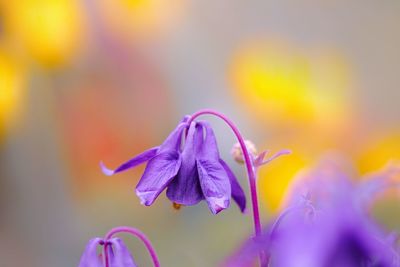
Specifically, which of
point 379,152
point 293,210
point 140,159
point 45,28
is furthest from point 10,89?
point 293,210

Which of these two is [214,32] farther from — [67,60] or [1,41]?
[1,41]

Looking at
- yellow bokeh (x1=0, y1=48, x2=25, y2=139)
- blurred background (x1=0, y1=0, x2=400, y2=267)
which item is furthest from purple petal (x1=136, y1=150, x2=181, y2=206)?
yellow bokeh (x1=0, y1=48, x2=25, y2=139)

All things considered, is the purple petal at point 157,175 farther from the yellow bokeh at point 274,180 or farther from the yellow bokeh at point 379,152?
the yellow bokeh at point 379,152

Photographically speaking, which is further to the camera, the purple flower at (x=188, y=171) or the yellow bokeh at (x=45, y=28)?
the yellow bokeh at (x=45, y=28)

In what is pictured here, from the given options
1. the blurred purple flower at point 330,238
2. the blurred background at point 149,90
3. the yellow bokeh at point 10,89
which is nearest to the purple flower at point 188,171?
the blurred purple flower at point 330,238

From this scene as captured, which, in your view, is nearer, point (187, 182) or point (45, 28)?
point (187, 182)

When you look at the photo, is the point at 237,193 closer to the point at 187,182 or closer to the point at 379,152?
the point at 187,182

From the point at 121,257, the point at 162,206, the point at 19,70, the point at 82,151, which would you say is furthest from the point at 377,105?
the point at 121,257
